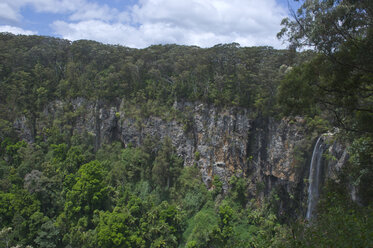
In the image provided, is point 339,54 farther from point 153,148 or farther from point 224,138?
point 153,148

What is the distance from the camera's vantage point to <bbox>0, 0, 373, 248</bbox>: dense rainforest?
8.24m

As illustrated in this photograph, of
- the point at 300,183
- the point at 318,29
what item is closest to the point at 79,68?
the point at 300,183

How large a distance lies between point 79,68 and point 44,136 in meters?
10.1

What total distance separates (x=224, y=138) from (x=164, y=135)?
22.5ft

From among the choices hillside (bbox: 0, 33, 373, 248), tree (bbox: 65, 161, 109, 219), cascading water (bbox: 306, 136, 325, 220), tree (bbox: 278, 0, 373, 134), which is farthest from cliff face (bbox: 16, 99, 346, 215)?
tree (bbox: 278, 0, 373, 134)

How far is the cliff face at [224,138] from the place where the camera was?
2006cm

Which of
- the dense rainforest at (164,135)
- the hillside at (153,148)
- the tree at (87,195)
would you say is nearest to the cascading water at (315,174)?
the hillside at (153,148)

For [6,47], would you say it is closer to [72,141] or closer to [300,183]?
[72,141]

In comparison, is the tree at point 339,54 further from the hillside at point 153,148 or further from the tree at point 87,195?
the tree at point 87,195

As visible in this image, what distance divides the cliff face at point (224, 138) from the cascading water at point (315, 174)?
143 cm

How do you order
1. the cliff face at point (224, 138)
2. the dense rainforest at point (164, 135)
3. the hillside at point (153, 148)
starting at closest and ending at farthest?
the dense rainforest at point (164, 135), the hillside at point (153, 148), the cliff face at point (224, 138)

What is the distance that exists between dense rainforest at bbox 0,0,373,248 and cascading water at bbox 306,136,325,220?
1.17m

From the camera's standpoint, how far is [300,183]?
19.0 meters

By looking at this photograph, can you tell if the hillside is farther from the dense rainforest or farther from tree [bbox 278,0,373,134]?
tree [bbox 278,0,373,134]
